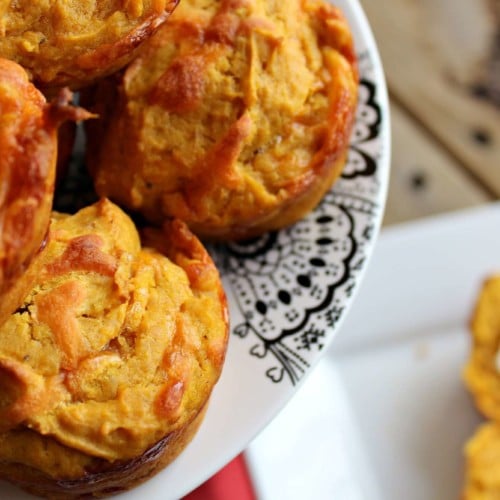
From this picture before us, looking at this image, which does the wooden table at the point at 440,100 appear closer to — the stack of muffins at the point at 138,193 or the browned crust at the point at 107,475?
the stack of muffins at the point at 138,193

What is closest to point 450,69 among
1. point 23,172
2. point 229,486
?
point 229,486

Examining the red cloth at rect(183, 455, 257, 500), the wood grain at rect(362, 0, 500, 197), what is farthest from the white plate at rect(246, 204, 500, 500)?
the wood grain at rect(362, 0, 500, 197)

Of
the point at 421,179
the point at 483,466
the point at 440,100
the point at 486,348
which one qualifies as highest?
the point at 440,100

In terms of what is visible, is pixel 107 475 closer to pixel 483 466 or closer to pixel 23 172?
pixel 23 172

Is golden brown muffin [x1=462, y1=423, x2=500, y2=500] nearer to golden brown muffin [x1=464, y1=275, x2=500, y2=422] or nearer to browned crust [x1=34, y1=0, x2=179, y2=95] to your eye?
golden brown muffin [x1=464, y1=275, x2=500, y2=422]

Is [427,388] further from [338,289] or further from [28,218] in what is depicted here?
[28,218]

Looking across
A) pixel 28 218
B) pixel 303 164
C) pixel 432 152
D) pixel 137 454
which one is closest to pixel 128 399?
pixel 137 454
